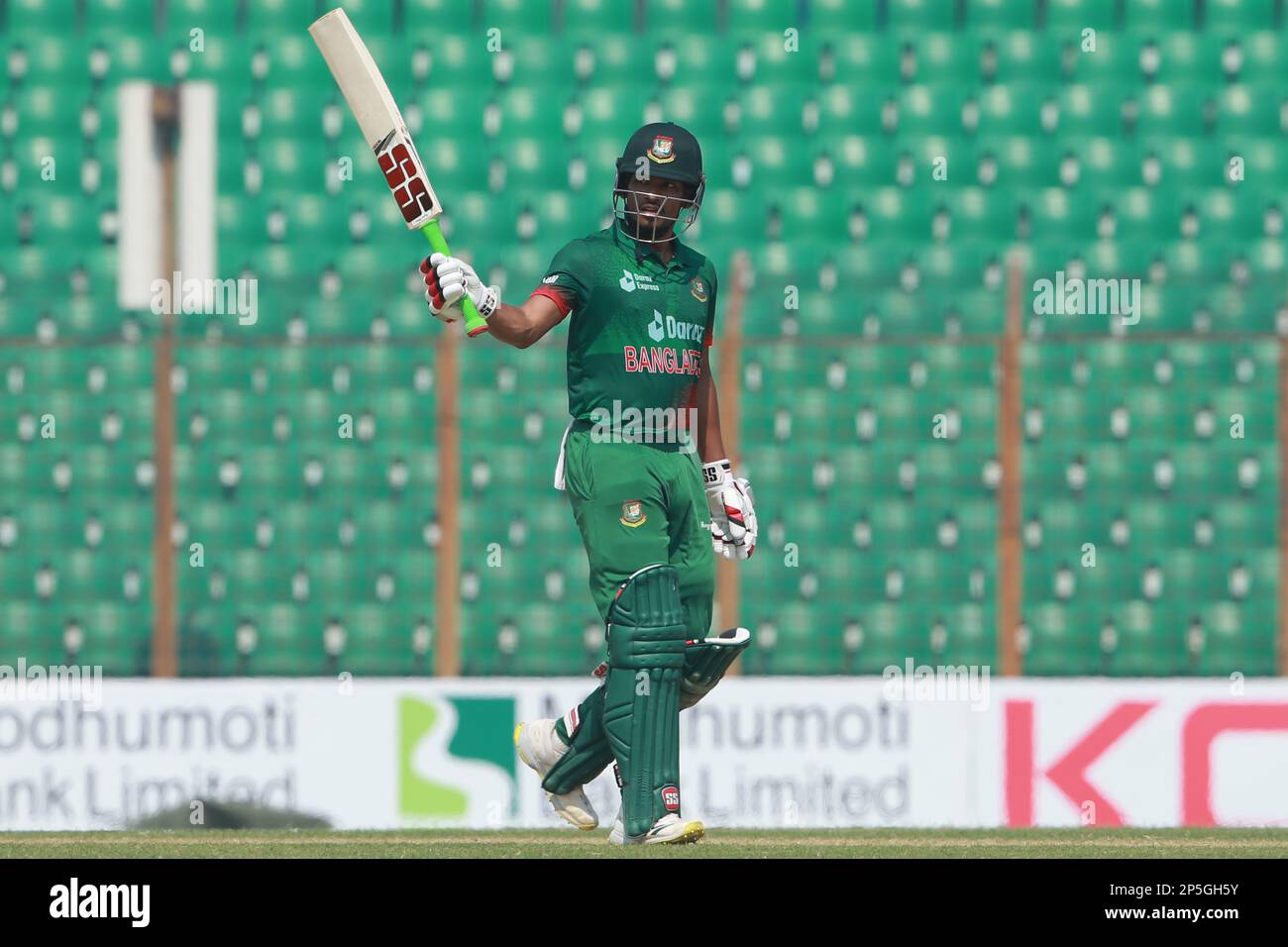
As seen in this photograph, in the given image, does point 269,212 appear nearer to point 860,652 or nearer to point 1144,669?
point 860,652

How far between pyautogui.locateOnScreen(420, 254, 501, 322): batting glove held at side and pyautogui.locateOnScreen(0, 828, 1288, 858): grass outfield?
1.26 meters

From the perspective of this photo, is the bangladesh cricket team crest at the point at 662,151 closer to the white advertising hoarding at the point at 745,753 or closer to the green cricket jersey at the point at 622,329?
the green cricket jersey at the point at 622,329

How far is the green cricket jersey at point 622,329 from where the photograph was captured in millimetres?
5238

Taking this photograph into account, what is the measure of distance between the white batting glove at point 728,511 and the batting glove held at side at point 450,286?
93cm

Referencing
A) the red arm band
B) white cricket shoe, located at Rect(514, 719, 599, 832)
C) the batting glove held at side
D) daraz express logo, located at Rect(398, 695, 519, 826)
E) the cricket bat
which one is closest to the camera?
the batting glove held at side

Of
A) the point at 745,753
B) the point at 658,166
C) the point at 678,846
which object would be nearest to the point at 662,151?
the point at 658,166

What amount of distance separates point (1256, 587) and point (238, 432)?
4789mm

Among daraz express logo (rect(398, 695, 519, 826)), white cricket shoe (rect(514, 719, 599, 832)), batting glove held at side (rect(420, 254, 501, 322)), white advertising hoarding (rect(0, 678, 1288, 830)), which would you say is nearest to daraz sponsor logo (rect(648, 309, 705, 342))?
batting glove held at side (rect(420, 254, 501, 322))

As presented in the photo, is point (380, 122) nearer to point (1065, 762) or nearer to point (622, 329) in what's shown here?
point (622, 329)

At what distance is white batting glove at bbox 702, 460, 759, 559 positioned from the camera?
559cm

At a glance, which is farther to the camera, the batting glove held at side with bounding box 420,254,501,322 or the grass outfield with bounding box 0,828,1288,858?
the grass outfield with bounding box 0,828,1288,858

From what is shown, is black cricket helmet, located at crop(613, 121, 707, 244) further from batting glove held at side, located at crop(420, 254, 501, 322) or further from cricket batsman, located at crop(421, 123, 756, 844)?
batting glove held at side, located at crop(420, 254, 501, 322)

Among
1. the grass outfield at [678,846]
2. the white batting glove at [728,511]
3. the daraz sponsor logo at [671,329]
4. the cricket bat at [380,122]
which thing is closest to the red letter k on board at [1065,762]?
the grass outfield at [678,846]

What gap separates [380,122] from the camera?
533 centimetres
